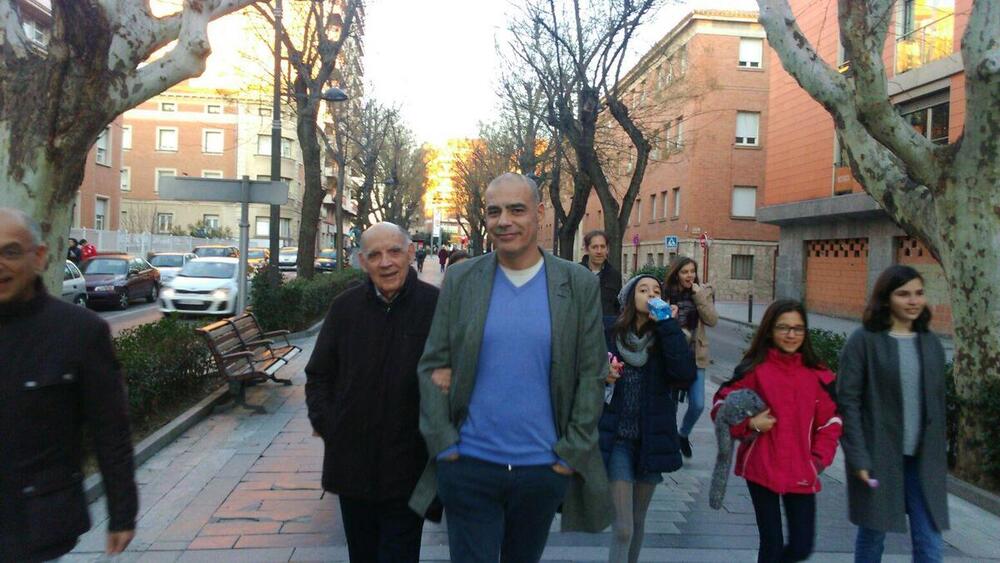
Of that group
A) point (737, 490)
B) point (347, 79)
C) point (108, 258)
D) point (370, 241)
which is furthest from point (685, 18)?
point (370, 241)

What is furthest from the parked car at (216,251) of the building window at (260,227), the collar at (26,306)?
the collar at (26,306)

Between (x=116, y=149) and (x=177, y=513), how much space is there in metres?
38.7

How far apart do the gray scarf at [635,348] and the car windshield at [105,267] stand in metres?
22.5

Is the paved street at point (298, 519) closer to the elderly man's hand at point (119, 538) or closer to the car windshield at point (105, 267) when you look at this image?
the elderly man's hand at point (119, 538)

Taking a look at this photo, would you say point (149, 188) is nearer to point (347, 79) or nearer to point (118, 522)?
point (347, 79)

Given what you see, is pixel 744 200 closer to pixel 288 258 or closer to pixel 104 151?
A: pixel 288 258

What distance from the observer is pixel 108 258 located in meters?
24.3

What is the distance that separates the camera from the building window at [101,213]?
130ft

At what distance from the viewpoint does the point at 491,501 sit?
2.88 meters

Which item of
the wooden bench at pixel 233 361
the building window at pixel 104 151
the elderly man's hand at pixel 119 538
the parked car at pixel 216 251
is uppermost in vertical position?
the building window at pixel 104 151

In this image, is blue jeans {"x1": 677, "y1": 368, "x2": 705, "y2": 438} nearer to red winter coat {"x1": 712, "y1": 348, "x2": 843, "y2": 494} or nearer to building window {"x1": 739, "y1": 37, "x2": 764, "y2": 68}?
red winter coat {"x1": 712, "y1": 348, "x2": 843, "y2": 494}

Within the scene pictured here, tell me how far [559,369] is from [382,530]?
1.10m

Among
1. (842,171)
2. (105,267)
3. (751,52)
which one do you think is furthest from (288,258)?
(842,171)

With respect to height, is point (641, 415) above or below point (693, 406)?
above
